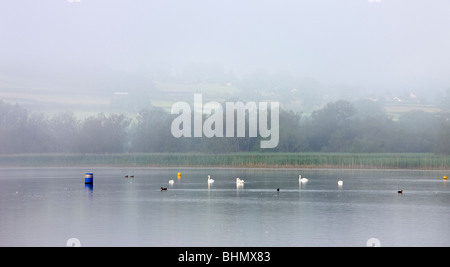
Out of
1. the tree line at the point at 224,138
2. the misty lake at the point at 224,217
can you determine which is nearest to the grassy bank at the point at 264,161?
the tree line at the point at 224,138

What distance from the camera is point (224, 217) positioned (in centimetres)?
2053

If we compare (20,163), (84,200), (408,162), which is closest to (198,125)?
(20,163)

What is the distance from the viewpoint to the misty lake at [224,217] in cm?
1598

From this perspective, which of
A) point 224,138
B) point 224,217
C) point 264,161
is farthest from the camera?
point 224,138

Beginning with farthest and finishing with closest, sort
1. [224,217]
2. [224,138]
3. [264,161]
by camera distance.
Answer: [224,138]
[264,161]
[224,217]

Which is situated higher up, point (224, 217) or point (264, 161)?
point (264, 161)

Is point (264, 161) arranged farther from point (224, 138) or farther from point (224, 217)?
point (224, 217)

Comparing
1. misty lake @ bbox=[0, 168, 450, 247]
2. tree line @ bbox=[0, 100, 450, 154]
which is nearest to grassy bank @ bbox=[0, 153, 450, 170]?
tree line @ bbox=[0, 100, 450, 154]

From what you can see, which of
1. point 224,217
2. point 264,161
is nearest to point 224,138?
point 264,161

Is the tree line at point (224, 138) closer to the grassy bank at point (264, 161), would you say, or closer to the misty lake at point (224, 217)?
the grassy bank at point (264, 161)

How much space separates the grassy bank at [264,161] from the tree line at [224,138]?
11.3 metres

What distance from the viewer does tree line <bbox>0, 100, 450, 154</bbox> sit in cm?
8894

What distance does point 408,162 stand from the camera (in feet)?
200

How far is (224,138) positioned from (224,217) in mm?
70119
